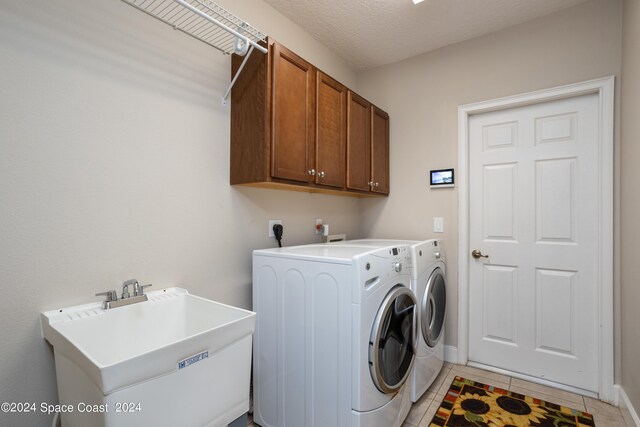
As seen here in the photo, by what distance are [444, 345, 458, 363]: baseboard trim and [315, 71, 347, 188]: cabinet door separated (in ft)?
5.30

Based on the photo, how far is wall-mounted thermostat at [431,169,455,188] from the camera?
8.13ft

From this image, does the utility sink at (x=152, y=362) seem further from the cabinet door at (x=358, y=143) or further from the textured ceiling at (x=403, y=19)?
the textured ceiling at (x=403, y=19)

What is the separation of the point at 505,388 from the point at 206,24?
2900mm

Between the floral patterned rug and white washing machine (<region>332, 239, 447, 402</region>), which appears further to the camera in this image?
white washing machine (<region>332, 239, 447, 402</region>)

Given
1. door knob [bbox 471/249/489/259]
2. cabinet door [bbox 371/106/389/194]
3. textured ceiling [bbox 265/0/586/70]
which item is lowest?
door knob [bbox 471/249/489/259]

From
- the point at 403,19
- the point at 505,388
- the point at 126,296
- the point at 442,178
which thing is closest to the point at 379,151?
the point at 442,178

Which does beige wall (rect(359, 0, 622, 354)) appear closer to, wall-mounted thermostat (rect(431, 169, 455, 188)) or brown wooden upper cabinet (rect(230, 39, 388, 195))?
wall-mounted thermostat (rect(431, 169, 455, 188))

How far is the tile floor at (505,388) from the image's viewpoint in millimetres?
1772

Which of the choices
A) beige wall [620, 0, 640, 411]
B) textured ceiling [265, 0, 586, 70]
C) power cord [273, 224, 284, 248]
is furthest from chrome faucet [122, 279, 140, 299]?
beige wall [620, 0, 640, 411]

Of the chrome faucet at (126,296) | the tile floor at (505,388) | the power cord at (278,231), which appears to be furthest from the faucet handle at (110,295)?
the tile floor at (505,388)

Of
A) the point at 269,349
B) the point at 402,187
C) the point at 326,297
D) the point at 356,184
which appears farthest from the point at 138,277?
the point at 402,187

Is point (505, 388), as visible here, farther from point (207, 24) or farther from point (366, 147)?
point (207, 24)

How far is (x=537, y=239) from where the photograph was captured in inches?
87.4

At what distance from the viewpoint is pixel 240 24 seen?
1.35 m
